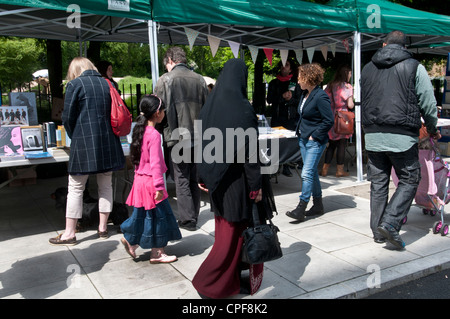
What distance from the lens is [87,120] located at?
430cm

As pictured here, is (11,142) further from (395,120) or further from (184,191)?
(395,120)

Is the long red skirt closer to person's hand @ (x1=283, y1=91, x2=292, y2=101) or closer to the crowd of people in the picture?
the crowd of people

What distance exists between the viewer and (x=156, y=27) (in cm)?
571

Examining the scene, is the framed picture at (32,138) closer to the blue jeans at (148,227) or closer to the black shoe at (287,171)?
the blue jeans at (148,227)

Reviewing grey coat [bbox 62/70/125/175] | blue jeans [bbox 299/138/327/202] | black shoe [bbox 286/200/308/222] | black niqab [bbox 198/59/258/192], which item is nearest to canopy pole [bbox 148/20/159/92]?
grey coat [bbox 62/70/125/175]

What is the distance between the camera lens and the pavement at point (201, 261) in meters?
3.48

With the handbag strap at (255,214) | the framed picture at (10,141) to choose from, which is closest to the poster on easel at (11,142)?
the framed picture at (10,141)

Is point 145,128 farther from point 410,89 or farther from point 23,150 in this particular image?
point 410,89

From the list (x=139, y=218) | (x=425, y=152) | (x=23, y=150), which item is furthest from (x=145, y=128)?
(x=425, y=152)

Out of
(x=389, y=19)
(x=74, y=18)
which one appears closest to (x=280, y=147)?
(x=389, y=19)

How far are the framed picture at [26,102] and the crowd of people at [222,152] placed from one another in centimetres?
127

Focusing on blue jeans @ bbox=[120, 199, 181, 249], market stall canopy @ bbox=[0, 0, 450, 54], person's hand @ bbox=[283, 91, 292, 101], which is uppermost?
market stall canopy @ bbox=[0, 0, 450, 54]

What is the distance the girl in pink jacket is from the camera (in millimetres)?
3795

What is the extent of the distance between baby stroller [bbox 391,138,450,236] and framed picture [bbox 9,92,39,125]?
438cm
